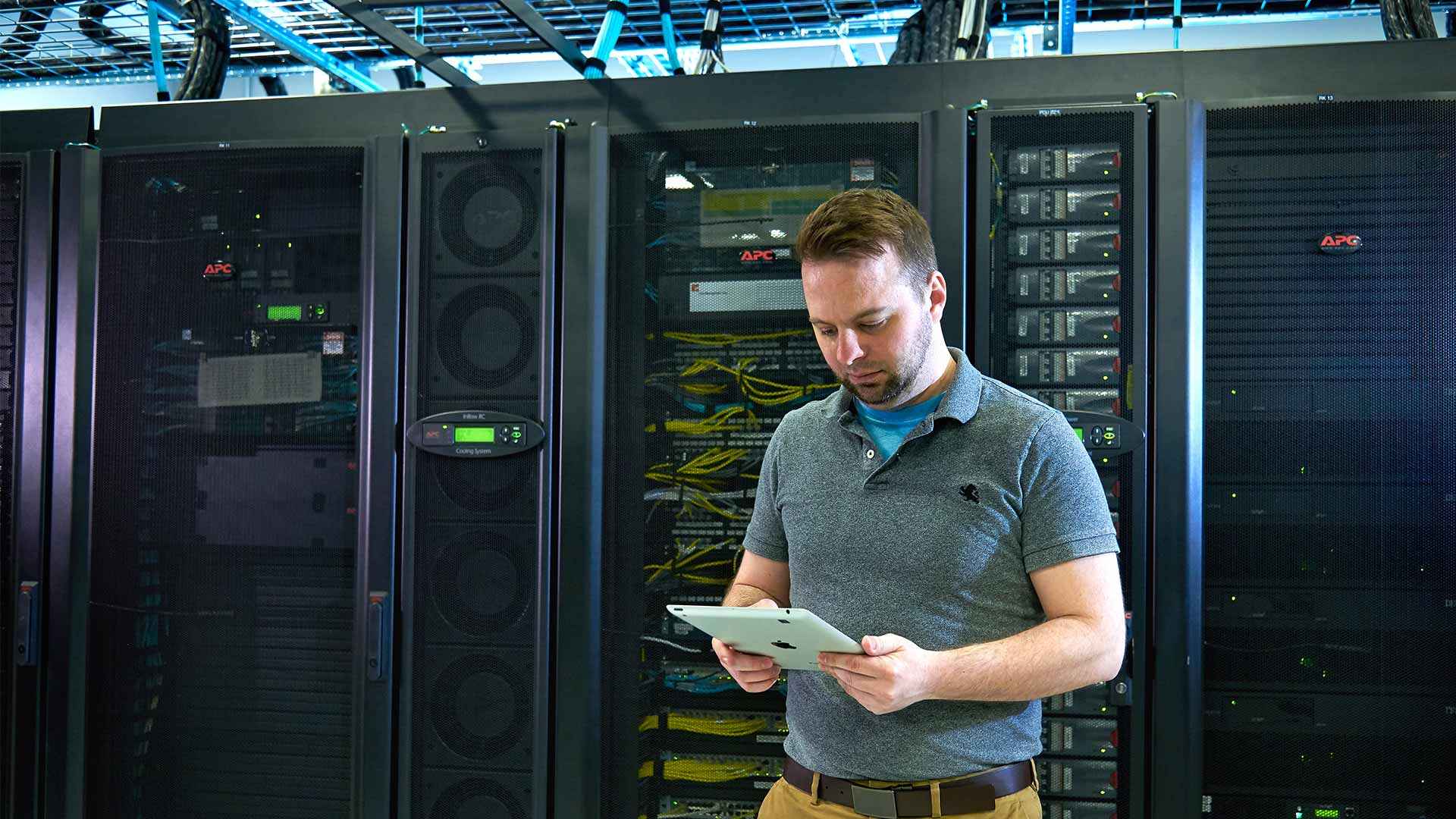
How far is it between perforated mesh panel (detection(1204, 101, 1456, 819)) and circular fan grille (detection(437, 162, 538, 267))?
4.90ft

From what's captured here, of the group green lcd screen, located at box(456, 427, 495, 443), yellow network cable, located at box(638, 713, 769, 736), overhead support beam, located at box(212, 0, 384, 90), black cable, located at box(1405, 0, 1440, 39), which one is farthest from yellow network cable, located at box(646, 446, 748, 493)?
black cable, located at box(1405, 0, 1440, 39)

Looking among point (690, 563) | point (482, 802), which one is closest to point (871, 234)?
point (690, 563)

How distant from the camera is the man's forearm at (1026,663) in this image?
4.29ft

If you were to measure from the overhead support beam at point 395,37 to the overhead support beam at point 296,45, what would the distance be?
0.36 metres

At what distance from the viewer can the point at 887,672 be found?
1239mm

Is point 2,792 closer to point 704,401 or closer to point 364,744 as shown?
point 364,744

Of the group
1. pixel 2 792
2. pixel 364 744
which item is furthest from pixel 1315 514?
pixel 2 792

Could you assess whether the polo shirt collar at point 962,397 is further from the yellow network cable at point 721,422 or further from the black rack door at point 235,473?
the black rack door at point 235,473

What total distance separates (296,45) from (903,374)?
7.12 ft

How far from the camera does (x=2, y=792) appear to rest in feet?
9.00

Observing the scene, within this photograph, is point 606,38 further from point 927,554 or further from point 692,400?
point 927,554

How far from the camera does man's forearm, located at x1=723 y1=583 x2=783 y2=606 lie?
1649 mm

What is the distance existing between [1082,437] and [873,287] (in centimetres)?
104

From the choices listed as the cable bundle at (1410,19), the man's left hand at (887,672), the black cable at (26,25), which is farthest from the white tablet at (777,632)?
the black cable at (26,25)
